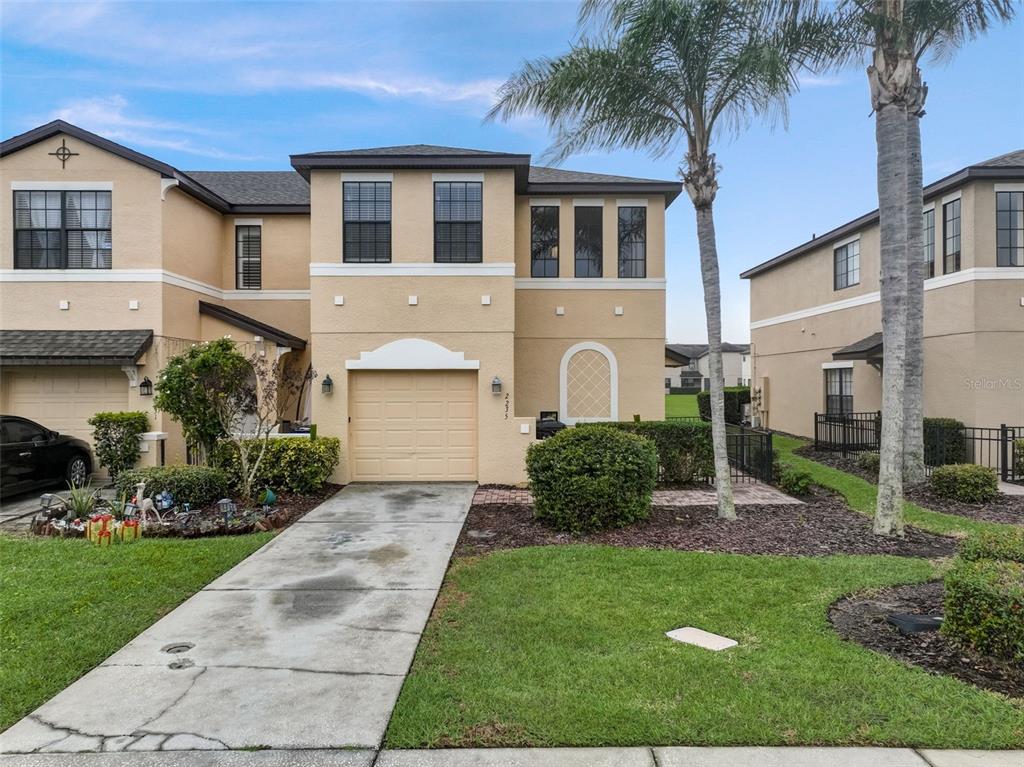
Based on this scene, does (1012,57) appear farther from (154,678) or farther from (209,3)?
(154,678)

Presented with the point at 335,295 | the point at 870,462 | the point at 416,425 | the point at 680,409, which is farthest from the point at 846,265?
the point at 680,409

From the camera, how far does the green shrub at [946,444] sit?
13.3 metres

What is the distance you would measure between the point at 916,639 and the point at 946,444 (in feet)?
36.3

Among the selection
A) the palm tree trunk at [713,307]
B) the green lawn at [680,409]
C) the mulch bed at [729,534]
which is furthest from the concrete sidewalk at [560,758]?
the green lawn at [680,409]

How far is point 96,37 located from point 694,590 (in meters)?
12.2

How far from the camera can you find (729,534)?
8070 mm

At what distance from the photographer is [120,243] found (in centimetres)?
1219

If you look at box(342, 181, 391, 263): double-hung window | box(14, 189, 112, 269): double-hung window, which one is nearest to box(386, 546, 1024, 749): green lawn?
box(342, 181, 391, 263): double-hung window

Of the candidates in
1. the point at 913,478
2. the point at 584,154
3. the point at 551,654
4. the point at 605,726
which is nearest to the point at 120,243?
the point at 584,154

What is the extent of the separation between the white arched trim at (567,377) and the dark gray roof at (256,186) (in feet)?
24.1

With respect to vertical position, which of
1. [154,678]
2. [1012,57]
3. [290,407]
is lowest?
[154,678]

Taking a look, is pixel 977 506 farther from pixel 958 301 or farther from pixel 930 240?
pixel 930 240

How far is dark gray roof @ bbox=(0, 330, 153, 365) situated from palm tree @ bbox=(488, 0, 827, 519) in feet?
27.8

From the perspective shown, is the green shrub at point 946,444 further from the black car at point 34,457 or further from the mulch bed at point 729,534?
the black car at point 34,457
